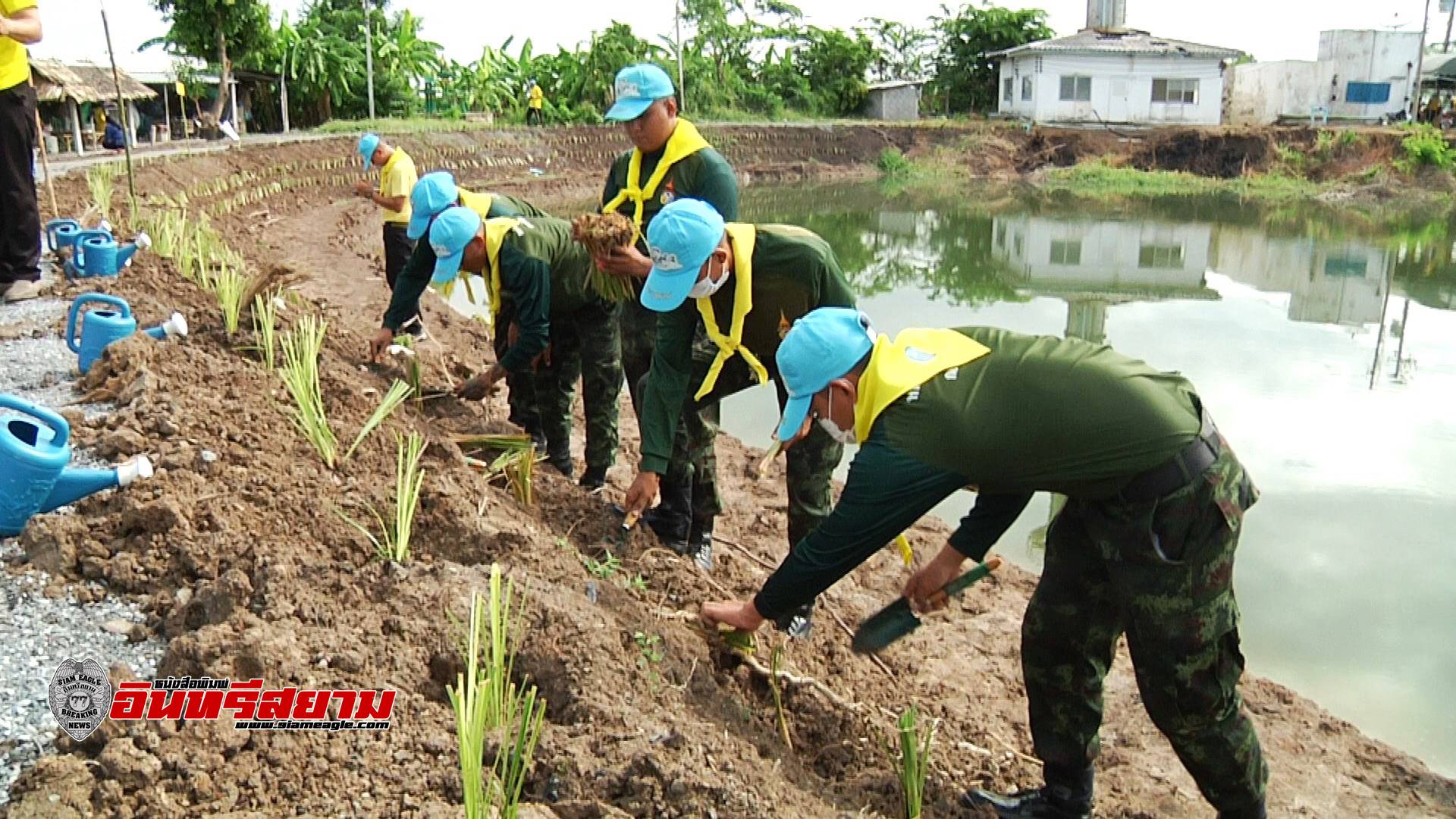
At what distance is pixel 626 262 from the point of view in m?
3.46

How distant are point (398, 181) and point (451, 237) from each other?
3.36 m

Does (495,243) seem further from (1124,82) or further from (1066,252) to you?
(1124,82)

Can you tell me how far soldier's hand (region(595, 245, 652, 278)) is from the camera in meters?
3.45

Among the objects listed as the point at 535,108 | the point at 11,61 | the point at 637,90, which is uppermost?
the point at 535,108

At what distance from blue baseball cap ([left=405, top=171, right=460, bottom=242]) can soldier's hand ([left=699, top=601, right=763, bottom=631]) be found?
2.90 m

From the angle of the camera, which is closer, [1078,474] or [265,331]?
[1078,474]

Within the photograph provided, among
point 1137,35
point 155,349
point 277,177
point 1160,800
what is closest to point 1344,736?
point 1160,800

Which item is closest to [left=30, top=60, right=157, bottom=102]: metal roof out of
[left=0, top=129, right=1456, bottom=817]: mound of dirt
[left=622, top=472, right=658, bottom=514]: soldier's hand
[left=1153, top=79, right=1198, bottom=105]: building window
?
[left=0, top=129, right=1456, bottom=817]: mound of dirt

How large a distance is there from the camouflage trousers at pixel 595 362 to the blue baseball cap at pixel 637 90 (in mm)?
944

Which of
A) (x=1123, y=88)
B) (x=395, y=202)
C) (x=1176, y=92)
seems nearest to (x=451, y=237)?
(x=395, y=202)

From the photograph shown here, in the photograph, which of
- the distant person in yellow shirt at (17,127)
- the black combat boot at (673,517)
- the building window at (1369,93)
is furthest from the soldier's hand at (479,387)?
the building window at (1369,93)

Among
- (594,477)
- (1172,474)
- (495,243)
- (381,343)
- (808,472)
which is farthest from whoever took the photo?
(381,343)

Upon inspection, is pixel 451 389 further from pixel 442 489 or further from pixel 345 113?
pixel 345 113

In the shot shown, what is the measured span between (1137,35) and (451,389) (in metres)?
34.3
